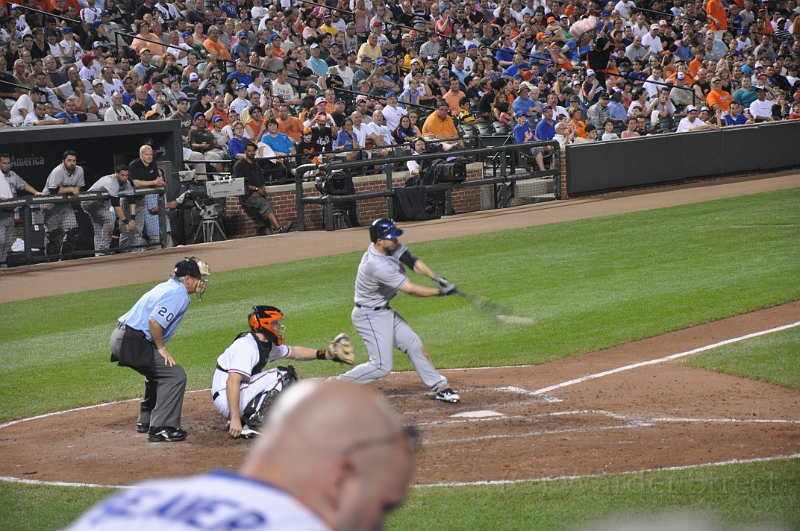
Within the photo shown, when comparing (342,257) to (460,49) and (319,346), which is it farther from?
(460,49)

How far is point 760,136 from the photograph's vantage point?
27.1 meters

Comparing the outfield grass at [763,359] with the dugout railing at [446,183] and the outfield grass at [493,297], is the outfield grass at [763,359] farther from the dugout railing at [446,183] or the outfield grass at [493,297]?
the dugout railing at [446,183]

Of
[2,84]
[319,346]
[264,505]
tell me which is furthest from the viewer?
[2,84]

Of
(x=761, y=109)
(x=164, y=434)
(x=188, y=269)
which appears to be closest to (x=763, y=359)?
(x=188, y=269)

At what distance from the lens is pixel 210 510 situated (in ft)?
4.82

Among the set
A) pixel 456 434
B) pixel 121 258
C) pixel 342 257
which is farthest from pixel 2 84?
pixel 456 434

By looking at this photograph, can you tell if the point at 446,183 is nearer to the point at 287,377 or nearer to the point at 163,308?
the point at 287,377

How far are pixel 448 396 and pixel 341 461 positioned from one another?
808 cm

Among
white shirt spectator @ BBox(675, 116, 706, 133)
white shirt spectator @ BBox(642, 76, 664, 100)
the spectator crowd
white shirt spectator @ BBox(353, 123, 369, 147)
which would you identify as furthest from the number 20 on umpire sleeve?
white shirt spectator @ BBox(642, 76, 664, 100)

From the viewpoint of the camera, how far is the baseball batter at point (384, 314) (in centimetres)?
947

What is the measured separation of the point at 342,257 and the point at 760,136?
563 inches

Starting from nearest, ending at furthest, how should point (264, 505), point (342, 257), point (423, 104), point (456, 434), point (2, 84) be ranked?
point (264, 505) < point (456, 434) < point (342, 257) < point (2, 84) < point (423, 104)

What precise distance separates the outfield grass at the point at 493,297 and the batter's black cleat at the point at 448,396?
1.67m

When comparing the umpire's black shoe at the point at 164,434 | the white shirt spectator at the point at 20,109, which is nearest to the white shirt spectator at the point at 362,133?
the white shirt spectator at the point at 20,109
